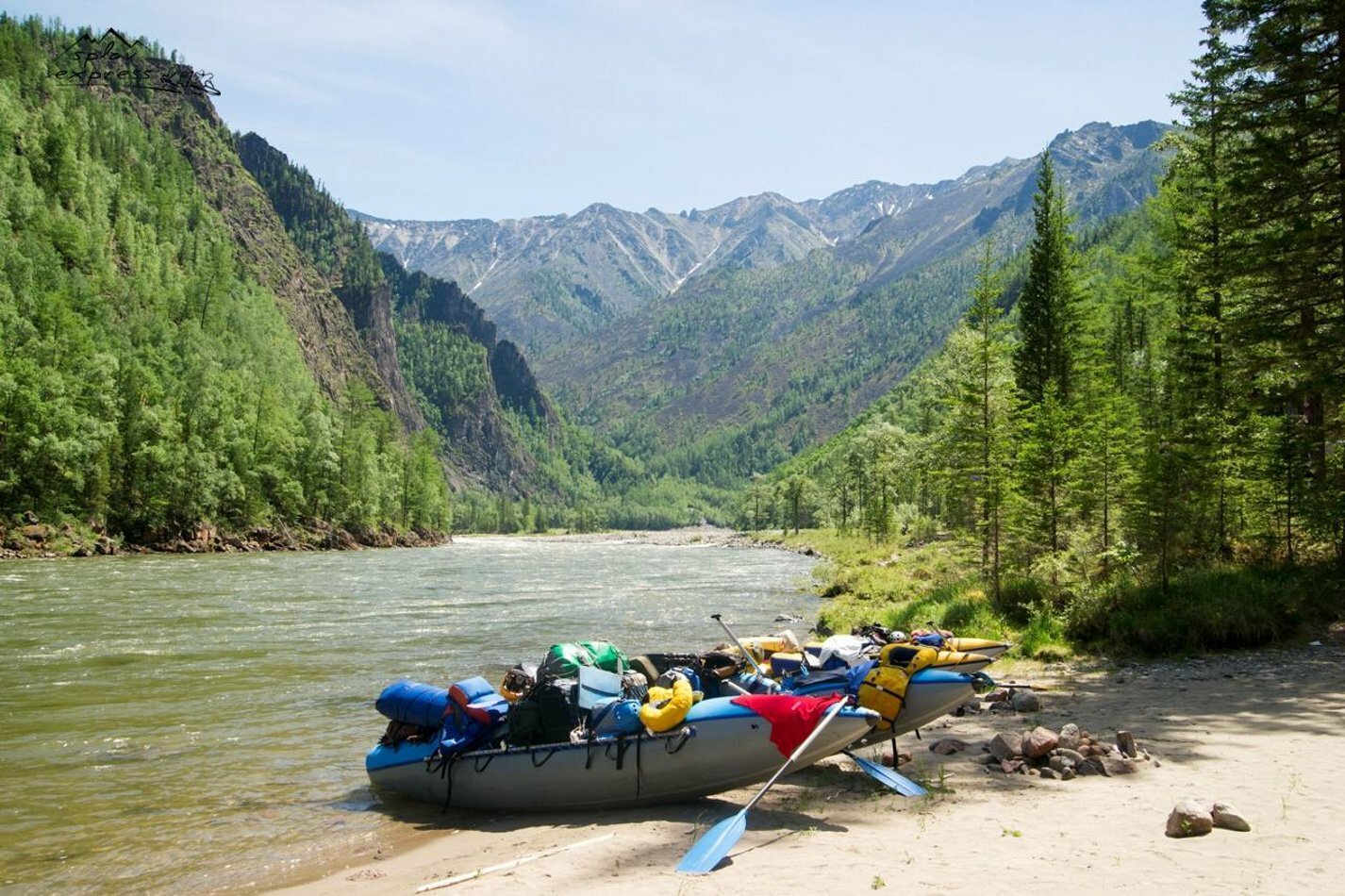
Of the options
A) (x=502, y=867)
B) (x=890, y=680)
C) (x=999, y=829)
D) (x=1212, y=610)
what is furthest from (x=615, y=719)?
(x=1212, y=610)

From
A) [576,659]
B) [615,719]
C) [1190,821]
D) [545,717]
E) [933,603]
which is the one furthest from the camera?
[933,603]

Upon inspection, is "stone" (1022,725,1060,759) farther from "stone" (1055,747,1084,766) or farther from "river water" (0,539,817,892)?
"river water" (0,539,817,892)

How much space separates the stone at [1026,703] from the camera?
13.5m

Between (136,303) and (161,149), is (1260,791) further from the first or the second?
(161,149)

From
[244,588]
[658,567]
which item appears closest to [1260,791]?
[244,588]

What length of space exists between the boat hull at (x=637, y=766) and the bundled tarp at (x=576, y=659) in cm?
120

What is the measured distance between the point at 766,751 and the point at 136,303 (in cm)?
9586

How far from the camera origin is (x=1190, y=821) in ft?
25.4

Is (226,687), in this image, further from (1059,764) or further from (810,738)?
(1059,764)

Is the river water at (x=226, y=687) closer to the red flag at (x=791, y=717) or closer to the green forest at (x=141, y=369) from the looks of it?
the red flag at (x=791, y=717)

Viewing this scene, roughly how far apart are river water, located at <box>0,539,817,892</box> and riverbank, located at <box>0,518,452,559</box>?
7.01 meters

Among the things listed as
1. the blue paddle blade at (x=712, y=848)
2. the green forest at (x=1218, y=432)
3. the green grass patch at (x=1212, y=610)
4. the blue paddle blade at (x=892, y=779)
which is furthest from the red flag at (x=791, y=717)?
the green forest at (x=1218, y=432)

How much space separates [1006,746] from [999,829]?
265cm

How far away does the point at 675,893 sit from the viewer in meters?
7.55
